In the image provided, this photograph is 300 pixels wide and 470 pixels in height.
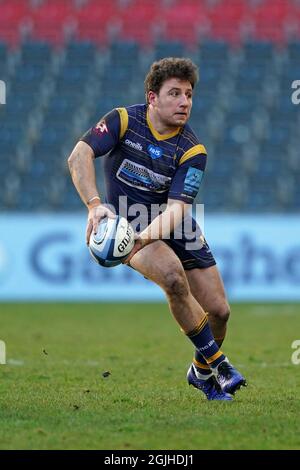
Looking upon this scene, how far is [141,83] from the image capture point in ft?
78.0

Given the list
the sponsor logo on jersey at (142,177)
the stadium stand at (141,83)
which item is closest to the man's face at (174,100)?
the sponsor logo on jersey at (142,177)

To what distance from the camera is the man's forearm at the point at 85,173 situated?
687 centimetres

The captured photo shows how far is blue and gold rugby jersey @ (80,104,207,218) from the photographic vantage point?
23.4 ft

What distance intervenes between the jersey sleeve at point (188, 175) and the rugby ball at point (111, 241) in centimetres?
60

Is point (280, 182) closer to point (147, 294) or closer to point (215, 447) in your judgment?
point (147, 294)

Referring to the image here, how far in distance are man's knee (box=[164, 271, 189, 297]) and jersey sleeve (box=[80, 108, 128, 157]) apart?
1015mm

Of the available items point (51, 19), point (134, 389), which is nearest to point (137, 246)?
point (134, 389)

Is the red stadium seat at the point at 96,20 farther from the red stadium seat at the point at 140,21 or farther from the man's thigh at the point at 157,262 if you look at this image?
the man's thigh at the point at 157,262

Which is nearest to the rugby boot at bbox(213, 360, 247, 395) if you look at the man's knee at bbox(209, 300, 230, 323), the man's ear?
the man's knee at bbox(209, 300, 230, 323)

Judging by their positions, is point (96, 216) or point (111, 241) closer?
point (111, 241)

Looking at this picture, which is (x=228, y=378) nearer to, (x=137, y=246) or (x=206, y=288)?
(x=206, y=288)

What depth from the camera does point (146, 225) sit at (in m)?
7.32

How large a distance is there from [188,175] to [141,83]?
17.0 meters

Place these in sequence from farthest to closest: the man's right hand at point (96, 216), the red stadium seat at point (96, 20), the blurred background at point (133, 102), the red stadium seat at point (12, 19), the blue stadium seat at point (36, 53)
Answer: the red stadium seat at point (96, 20) → the red stadium seat at point (12, 19) → the blue stadium seat at point (36, 53) → the blurred background at point (133, 102) → the man's right hand at point (96, 216)
